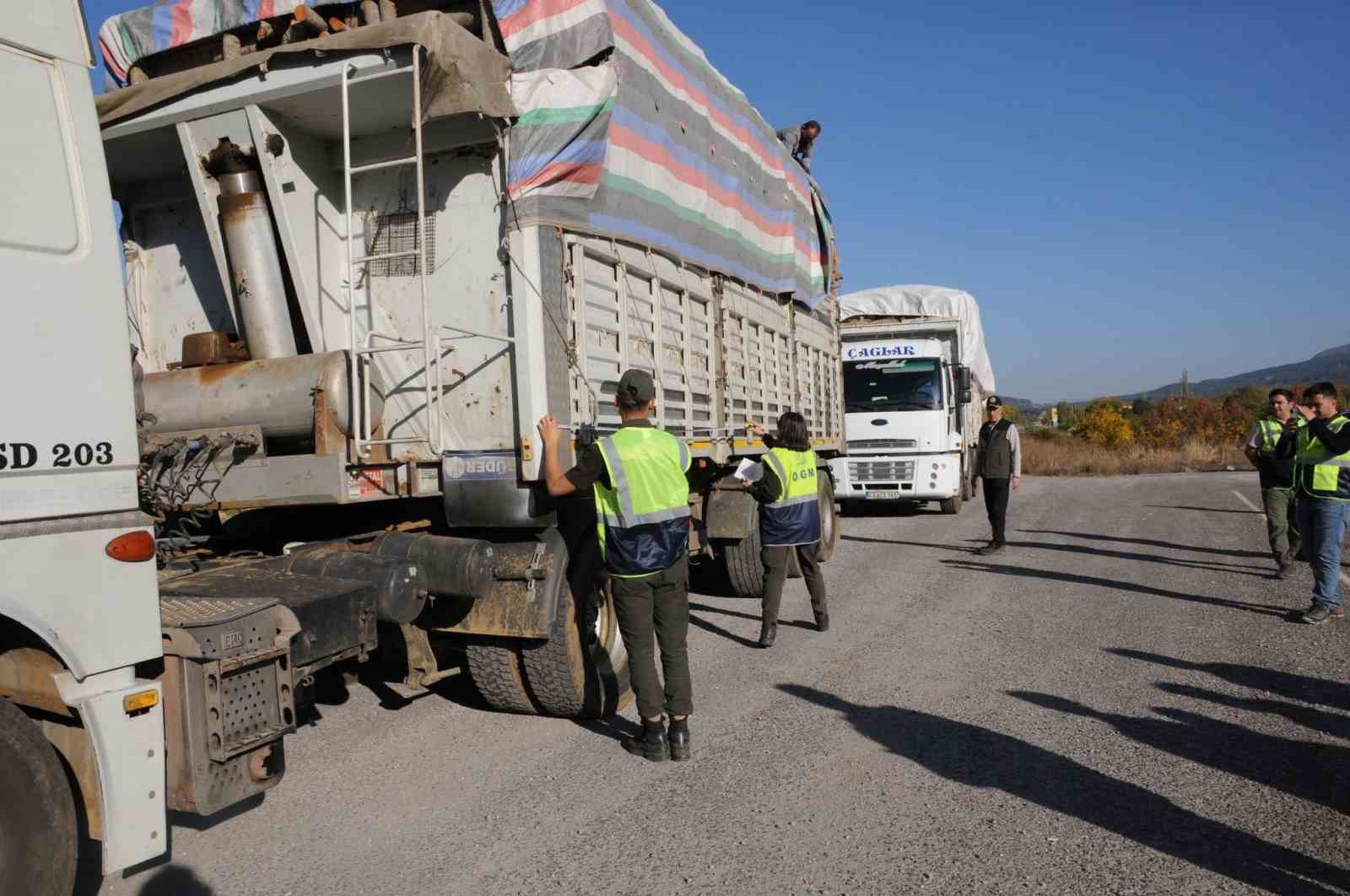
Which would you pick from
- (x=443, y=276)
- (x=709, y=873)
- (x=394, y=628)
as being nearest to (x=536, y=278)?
(x=443, y=276)

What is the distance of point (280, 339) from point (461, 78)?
5.22ft

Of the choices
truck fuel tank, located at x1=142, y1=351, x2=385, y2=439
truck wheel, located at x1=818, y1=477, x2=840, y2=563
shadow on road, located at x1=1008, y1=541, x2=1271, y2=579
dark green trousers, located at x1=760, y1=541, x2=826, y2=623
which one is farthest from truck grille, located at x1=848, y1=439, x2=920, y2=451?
truck fuel tank, located at x1=142, y1=351, x2=385, y2=439

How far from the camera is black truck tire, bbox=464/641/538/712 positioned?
189 inches

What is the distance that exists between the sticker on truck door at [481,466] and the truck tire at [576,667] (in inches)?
26.1

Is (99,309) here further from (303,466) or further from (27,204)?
(303,466)

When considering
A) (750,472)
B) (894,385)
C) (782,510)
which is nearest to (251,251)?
(750,472)

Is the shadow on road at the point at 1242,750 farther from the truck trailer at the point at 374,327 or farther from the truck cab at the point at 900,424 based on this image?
the truck cab at the point at 900,424

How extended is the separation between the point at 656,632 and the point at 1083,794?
1.98 meters

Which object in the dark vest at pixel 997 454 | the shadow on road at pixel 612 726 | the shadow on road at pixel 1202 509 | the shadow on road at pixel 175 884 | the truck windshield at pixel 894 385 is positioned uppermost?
the truck windshield at pixel 894 385

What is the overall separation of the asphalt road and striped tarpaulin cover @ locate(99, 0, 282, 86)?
3.62 meters

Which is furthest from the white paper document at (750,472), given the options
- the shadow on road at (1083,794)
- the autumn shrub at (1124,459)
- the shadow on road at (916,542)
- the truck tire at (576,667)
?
the autumn shrub at (1124,459)

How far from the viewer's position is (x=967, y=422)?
18.7 meters

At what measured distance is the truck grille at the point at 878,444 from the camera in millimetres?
14453

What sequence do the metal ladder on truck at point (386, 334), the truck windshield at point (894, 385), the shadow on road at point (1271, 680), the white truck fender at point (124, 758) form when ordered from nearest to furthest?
the white truck fender at point (124, 758) < the metal ladder on truck at point (386, 334) < the shadow on road at point (1271, 680) < the truck windshield at point (894, 385)
